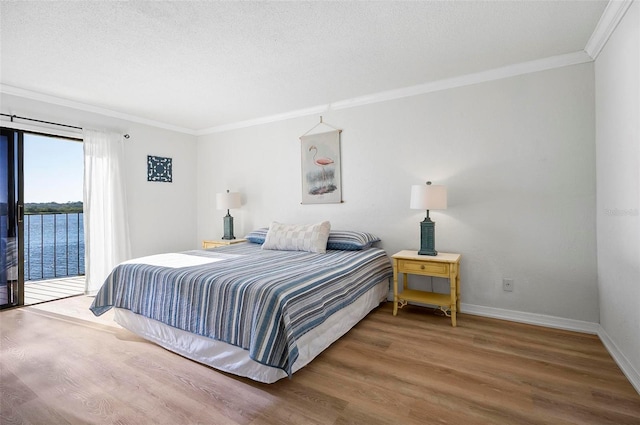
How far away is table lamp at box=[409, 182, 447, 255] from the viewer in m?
2.91

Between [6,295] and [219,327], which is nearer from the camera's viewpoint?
[219,327]

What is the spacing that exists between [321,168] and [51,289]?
416 cm

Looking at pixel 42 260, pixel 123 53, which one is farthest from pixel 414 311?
pixel 42 260

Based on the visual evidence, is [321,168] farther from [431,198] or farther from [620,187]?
[620,187]

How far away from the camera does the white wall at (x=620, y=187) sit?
1.85m

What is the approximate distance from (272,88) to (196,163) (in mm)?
2528

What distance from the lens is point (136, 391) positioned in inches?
73.4

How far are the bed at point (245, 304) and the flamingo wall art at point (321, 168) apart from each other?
1092 millimetres

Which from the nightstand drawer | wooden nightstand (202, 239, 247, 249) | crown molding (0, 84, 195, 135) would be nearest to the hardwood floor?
the nightstand drawer

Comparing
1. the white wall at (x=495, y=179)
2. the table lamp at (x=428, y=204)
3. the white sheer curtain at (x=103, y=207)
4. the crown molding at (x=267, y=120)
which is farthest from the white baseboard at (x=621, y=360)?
the white sheer curtain at (x=103, y=207)

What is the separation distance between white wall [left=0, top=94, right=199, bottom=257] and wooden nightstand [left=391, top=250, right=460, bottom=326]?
3.63 m

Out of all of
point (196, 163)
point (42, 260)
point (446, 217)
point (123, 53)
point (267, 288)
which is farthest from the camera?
point (196, 163)

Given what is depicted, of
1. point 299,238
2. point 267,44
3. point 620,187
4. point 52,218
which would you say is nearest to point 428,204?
point 620,187

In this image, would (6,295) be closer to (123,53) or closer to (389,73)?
(123,53)
